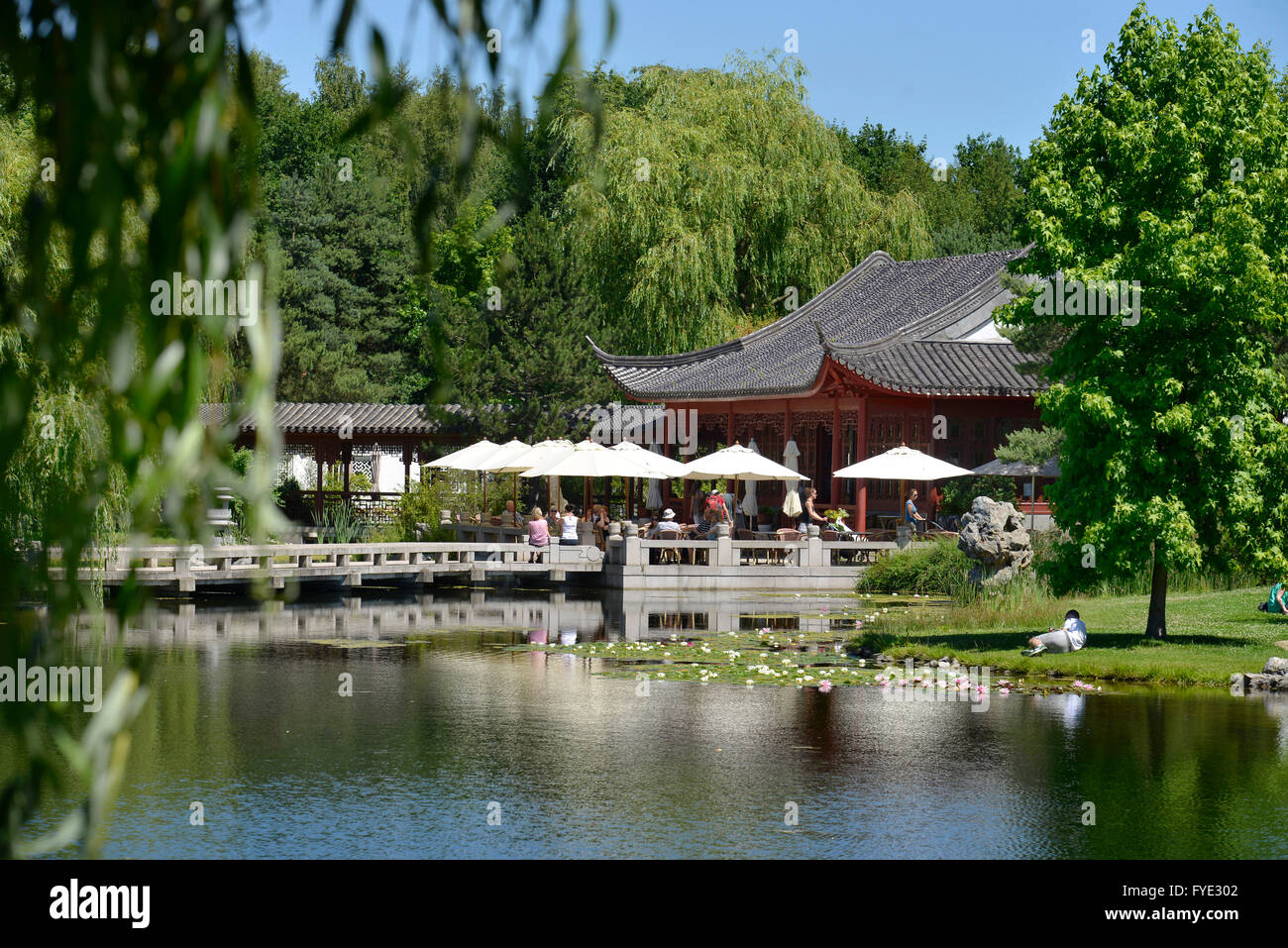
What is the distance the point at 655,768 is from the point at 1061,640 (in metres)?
7.87

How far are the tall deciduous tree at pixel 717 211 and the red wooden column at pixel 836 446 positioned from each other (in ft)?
23.2

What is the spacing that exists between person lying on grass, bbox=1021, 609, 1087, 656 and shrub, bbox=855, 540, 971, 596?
938 cm

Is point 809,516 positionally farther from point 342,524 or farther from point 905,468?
point 342,524

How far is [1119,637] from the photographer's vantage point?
20.0 m

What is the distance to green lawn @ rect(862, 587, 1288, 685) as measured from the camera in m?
17.6

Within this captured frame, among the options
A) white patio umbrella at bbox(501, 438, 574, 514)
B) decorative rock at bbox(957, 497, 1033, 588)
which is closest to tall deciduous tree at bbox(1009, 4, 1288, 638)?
decorative rock at bbox(957, 497, 1033, 588)

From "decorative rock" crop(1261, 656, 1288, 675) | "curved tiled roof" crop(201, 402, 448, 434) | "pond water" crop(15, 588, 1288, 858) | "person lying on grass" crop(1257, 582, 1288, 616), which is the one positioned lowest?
"pond water" crop(15, 588, 1288, 858)

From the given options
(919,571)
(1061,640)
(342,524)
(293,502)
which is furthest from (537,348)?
(1061,640)

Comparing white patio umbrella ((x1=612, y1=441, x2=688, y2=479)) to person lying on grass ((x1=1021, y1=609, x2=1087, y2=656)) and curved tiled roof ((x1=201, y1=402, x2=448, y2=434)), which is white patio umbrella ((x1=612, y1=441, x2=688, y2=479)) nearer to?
curved tiled roof ((x1=201, y1=402, x2=448, y2=434))

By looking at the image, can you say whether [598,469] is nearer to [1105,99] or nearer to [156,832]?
[1105,99]

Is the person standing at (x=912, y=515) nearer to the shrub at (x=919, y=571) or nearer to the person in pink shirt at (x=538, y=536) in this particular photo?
the shrub at (x=919, y=571)

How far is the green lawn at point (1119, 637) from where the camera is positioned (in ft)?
57.6

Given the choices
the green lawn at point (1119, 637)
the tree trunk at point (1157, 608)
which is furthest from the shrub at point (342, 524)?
the tree trunk at point (1157, 608)

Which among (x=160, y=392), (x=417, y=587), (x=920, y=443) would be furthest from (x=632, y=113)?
(x=160, y=392)
